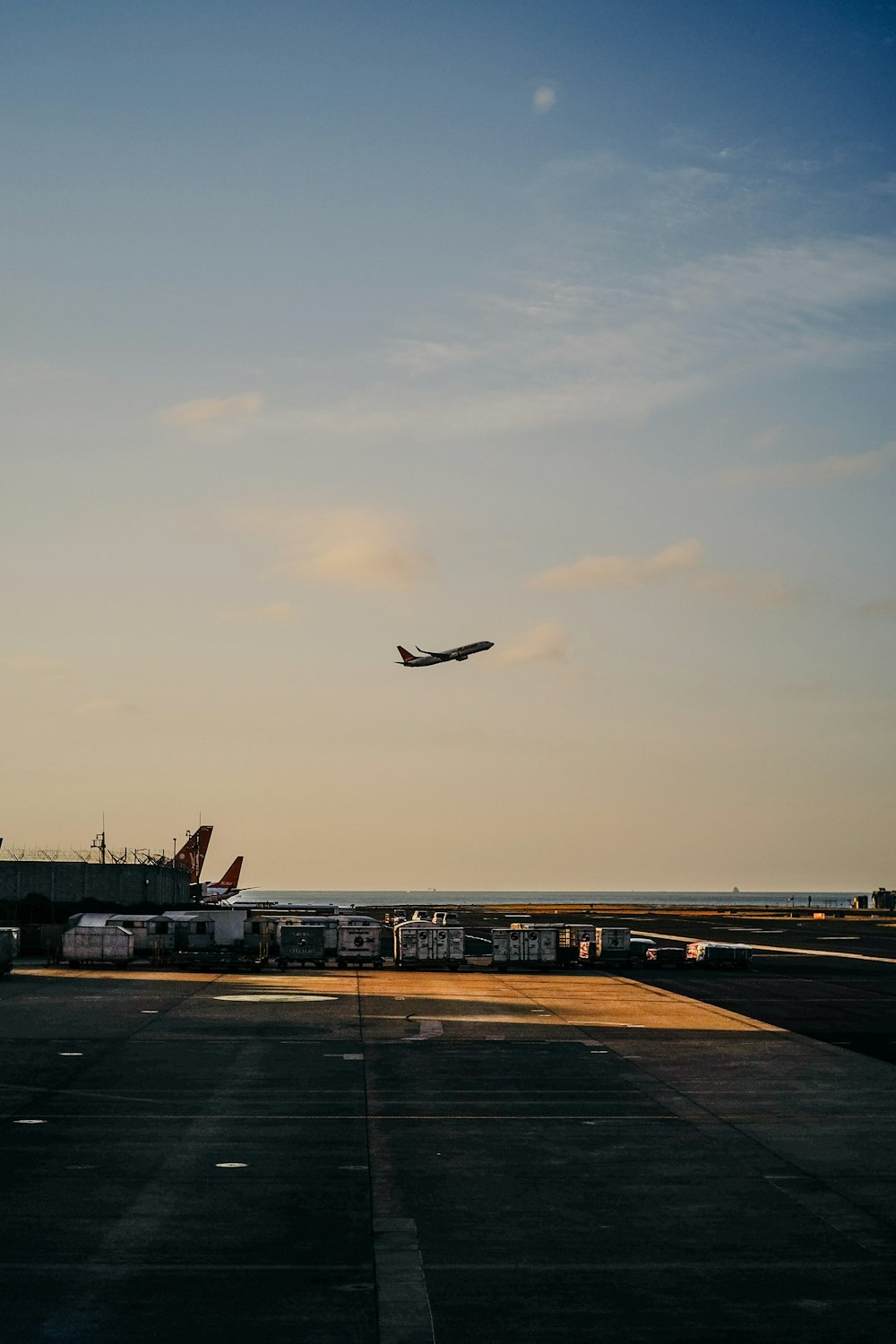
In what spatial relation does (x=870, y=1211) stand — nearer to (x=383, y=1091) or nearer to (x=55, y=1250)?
(x=55, y=1250)

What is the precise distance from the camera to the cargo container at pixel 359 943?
7881 centimetres

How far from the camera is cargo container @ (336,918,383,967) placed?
78812 mm

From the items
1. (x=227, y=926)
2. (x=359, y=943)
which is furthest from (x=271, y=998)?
(x=227, y=926)

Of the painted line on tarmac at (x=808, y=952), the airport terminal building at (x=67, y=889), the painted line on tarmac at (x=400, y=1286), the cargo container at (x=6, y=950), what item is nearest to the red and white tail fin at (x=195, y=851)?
the airport terminal building at (x=67, y=889)

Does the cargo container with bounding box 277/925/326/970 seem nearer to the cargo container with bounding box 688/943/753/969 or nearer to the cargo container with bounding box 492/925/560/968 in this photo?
the cargo container with bounding box 492/925/560/968

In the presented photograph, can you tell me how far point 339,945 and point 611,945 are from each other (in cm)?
1821

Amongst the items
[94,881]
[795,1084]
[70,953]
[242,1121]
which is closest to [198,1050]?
[242,1121]

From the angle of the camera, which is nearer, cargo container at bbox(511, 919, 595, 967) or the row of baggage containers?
the row of baggage containers

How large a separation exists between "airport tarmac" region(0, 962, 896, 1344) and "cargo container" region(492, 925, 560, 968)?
37.1 metres

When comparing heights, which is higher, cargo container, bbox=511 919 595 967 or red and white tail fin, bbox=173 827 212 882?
red and white tail fin, bbox=173 827 212 882

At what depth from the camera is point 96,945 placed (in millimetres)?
75875

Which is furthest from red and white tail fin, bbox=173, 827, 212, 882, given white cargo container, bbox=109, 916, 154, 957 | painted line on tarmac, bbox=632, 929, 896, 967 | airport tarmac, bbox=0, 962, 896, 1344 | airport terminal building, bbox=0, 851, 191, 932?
airport tarmac, bbox=0, 962, 896, 1344

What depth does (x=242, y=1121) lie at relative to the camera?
26766mm

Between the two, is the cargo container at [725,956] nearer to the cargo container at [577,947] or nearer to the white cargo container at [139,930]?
the cargo container at [577,947]
